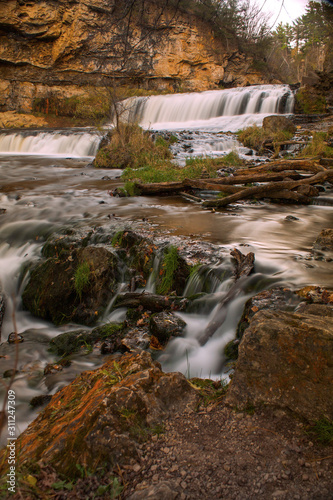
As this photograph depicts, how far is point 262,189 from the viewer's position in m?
7.11

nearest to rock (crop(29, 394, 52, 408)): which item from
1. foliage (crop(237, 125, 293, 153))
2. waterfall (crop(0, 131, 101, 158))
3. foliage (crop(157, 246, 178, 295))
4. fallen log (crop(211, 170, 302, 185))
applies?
foliage (crop(157, 246, 178, 295))

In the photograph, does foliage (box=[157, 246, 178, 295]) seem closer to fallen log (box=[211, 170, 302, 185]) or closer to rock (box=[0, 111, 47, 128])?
fallen log (box=[211, 170, 302, 185])

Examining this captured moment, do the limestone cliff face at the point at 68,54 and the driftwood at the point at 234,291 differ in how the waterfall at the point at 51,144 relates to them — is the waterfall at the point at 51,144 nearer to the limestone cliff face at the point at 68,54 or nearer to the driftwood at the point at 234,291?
the limestone cliff face at the point at 68,54

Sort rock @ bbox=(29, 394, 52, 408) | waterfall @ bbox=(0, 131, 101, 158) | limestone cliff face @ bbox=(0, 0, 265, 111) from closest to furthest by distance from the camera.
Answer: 1. rock @ bbox=(29, 394, 52, 408)
2. waterfall @ bbox=(0, 131, 101, 158)
3. limestone cliff face @ bbox=(0, 0, 265, 111)

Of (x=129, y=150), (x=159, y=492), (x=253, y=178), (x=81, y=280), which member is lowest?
(x=81, y=280)

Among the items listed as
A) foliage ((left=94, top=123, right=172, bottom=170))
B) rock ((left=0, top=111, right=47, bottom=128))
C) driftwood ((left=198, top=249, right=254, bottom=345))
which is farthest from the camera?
rock ((left=0, top=111, right=47, bottom=128))

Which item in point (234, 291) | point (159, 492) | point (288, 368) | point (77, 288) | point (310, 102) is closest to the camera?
point (159, 492)

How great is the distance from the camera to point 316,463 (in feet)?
4.83

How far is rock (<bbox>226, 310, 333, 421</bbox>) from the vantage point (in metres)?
1.74

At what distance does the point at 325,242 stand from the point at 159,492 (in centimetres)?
406

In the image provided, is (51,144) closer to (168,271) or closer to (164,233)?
(164,233)

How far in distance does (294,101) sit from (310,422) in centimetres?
2091

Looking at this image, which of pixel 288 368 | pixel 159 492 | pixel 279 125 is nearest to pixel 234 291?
pixel 288 368

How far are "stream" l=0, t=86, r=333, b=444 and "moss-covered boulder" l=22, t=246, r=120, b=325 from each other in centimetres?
18
